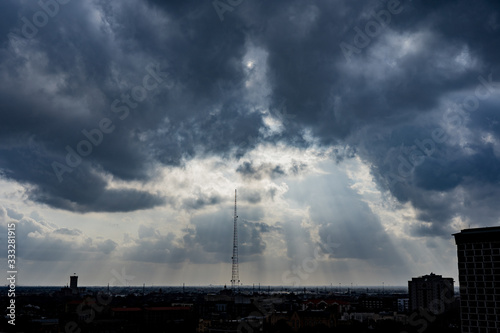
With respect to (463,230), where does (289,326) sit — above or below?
below

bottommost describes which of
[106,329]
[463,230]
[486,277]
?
[106,329]

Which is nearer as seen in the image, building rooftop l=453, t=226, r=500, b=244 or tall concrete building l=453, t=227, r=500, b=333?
tall concrete building l=453, t=227, r=500, b=333

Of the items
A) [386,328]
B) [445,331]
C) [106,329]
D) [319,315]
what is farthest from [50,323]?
[445,331]

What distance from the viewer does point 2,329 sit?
116188 millimetres

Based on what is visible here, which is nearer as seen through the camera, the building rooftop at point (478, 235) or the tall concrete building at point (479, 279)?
the tall concrete building at point (479, 279)

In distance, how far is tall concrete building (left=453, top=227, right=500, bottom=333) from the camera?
313ft

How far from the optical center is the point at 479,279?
98938 mm

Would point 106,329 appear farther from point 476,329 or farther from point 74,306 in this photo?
point 476,329

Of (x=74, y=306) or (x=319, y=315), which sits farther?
(x=74, y=306)

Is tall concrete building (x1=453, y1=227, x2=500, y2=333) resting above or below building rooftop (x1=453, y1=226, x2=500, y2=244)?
below

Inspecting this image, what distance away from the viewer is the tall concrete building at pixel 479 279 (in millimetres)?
95250

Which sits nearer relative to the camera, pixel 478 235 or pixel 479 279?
pixel 479 279

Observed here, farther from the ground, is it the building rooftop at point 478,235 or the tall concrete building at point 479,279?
the building rooftop at point 478,235

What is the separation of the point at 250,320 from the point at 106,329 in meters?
45.2
